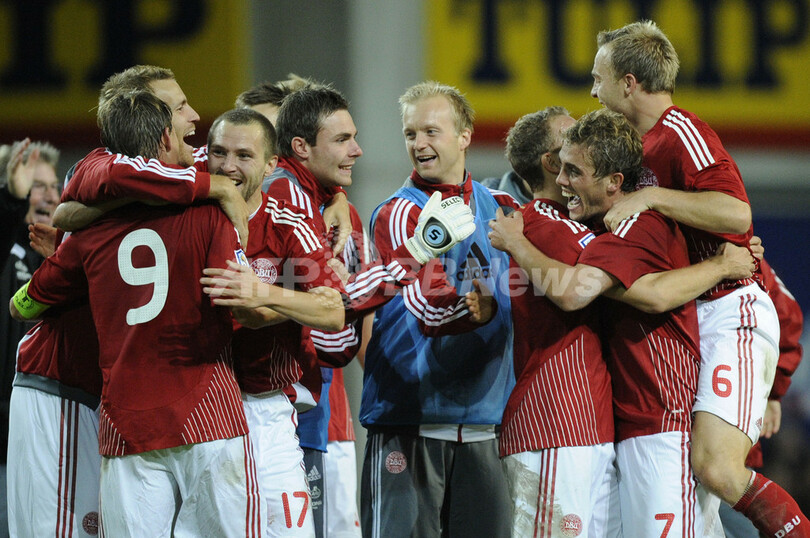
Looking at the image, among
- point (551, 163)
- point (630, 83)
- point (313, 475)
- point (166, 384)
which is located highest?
point (630, 83)

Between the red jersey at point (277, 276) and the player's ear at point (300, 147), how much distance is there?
2.74ft

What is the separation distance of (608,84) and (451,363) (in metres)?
1.32

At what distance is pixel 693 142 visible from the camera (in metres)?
3.78

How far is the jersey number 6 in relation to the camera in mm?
3350

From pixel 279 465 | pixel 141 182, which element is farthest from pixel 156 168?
pixel 279 465

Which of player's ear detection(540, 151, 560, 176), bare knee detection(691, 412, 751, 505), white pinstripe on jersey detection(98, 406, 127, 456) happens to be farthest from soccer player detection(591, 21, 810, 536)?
white pinstripe on jersey detection(98, 406, 127, 456)

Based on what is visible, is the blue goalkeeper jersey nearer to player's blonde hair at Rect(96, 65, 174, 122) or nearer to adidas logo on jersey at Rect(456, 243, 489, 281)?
adidas logo on jersey at Rect(456, 243, 489, 281)

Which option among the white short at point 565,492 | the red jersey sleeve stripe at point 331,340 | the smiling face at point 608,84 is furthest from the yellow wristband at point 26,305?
the smiling face at point 608,84

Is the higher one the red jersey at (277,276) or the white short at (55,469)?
the red jersey at (277,276)

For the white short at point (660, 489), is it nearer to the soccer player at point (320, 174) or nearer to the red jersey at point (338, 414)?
the soccer player at point (320, 174)

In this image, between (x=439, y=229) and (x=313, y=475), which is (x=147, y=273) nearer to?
(x=439, y=229)

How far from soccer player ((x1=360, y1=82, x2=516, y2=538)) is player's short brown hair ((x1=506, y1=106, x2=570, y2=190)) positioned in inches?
13.8

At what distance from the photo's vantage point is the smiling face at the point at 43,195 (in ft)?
19.0

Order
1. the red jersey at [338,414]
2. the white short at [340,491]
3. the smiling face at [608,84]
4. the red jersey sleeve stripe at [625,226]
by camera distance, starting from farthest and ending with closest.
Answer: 1. the red jersey at [338,414]
2. the white short at [340,491]
3. the smiling face at [608,84]
4. the red jersey sleeve stripe at [625,226]
